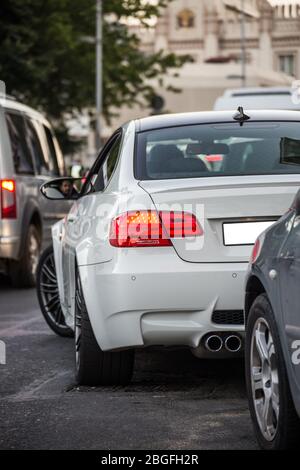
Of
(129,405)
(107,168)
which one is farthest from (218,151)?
(129,405)

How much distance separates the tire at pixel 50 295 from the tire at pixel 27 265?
4.00 metres

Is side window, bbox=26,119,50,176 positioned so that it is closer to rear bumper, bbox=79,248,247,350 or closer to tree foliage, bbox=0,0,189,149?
rear bumper, bbox=79,248,247,350

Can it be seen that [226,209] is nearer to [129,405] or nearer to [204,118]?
[129,405]

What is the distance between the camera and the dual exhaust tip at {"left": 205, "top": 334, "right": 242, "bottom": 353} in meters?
6.23

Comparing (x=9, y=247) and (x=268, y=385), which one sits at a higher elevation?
(x=268, y=385)

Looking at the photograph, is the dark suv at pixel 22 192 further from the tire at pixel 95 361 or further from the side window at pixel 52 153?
the tire at pixel 95 361

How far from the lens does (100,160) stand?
7.88m

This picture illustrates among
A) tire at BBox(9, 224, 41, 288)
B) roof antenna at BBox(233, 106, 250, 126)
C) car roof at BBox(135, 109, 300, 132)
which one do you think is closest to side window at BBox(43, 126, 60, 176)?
tire at BBox(9, 224, 41, 288)

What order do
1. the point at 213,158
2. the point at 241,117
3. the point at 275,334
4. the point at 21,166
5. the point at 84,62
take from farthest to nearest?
the point at 84,62 → the point at 21,166 → the point at 241,117 → the point at 213,158 → the point at 275,334

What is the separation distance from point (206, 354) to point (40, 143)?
Answer: 8.72 metres

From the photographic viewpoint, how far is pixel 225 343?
6.24 meters

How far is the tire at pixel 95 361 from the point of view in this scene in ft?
21.5

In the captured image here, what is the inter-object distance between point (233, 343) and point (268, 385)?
1291 millimetres

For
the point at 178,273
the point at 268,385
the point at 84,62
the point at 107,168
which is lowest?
the point at 84,62
